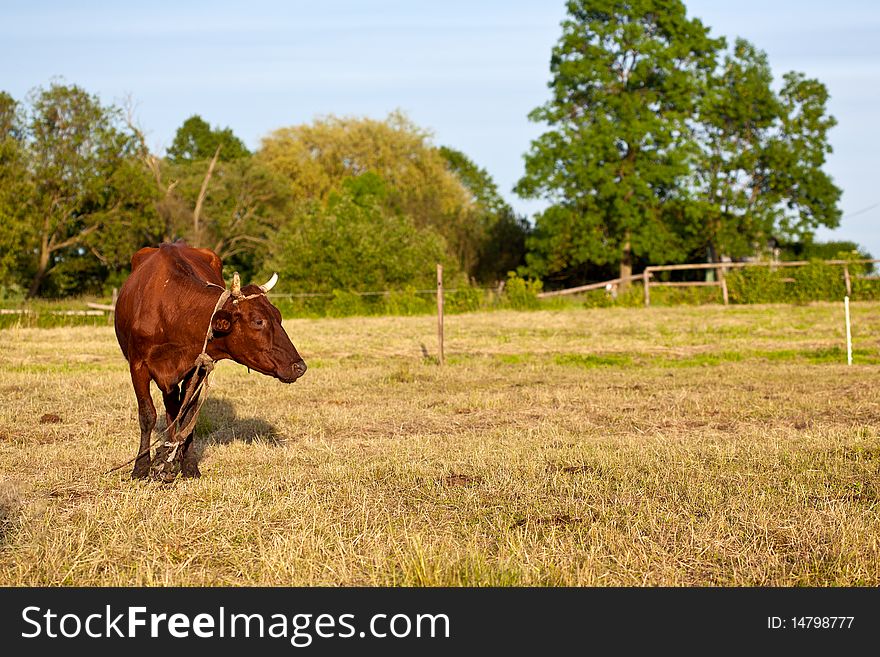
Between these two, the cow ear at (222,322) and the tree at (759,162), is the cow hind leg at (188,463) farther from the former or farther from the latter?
the tree at (759,162)

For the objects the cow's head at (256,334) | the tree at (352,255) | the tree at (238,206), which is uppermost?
the tree at (238,206)

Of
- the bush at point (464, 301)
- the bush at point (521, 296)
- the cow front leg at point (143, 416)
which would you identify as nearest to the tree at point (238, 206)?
the bush at point (521, 296)

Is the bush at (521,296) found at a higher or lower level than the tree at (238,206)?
lower

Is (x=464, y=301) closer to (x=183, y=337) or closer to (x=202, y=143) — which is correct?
(x=183, y=337)

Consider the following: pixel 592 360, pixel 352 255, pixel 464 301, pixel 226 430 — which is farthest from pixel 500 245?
pixel 226 430

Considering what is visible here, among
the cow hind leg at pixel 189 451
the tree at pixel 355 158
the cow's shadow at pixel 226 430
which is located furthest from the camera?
the tree at pixel 355 158

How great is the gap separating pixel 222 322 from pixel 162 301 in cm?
78

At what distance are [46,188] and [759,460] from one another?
40.2 metres

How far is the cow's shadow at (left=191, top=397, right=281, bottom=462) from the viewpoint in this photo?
938 centimetres

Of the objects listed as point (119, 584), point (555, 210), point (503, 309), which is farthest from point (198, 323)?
point (555, 210)

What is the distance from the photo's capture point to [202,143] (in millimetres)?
72062

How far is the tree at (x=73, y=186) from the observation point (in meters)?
42.0

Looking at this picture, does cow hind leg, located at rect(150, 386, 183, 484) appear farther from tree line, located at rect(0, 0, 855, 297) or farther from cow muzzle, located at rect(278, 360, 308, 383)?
tree line, located at rect(0, 0, 855, 297)

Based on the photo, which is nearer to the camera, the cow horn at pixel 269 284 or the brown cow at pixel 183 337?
the cow horn at pixel 269 284
